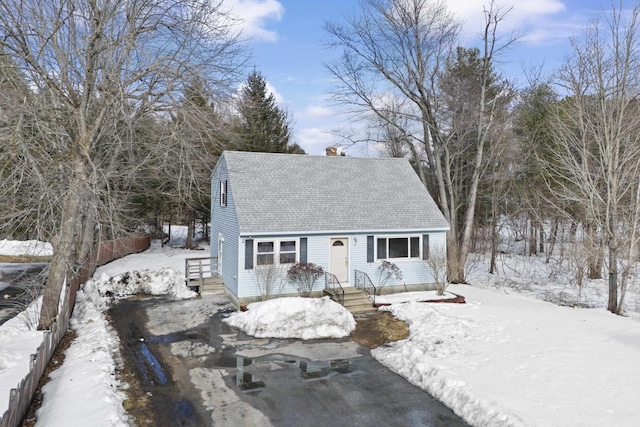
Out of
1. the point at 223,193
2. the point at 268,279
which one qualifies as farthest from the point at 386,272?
the point at 223,193

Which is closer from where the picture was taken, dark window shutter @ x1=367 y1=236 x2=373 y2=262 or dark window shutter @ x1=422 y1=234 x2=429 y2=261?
dark window shutter @ x1=367 y1=236 x2=373 y2=262

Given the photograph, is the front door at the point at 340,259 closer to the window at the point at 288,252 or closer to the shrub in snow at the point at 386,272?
the shrub in snow at the point at 386,272

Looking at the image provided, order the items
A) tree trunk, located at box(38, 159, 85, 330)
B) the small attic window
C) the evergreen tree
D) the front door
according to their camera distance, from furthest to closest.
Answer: the evergreen tree < the small attic window < the front door < tree trunk, located at box(38, 159, 85, 330)

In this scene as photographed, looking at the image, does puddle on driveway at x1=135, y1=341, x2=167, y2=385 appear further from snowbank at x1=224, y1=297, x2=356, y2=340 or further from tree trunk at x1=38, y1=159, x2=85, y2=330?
tree trunk at x1=38, y1=159, x2=85, y2=330

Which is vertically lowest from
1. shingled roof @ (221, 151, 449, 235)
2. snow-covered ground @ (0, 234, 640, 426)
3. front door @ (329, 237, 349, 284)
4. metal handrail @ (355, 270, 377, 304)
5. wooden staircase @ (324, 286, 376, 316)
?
snow-covered ground @ (0, 234, 640, 426)

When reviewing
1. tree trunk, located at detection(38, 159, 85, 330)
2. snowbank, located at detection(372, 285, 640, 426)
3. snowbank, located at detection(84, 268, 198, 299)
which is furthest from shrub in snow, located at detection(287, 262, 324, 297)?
tree trunk, located at detection(38, 159, 85, 330)

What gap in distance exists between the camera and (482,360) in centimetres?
902

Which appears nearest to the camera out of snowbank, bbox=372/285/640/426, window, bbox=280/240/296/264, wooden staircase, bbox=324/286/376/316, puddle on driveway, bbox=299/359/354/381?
snowbank, bbox=372/285/640/426

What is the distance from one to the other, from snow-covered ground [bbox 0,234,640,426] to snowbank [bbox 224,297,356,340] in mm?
43

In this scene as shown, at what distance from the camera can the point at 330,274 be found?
49.8ft

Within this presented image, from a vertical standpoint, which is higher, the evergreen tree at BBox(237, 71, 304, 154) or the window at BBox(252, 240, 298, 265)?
the evergreen tree at BBox(237, 71, 304, 154)

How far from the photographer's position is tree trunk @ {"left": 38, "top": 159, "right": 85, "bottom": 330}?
11.4m

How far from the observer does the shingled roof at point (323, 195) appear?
595 inches

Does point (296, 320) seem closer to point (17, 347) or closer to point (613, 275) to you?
point (17, 347)
